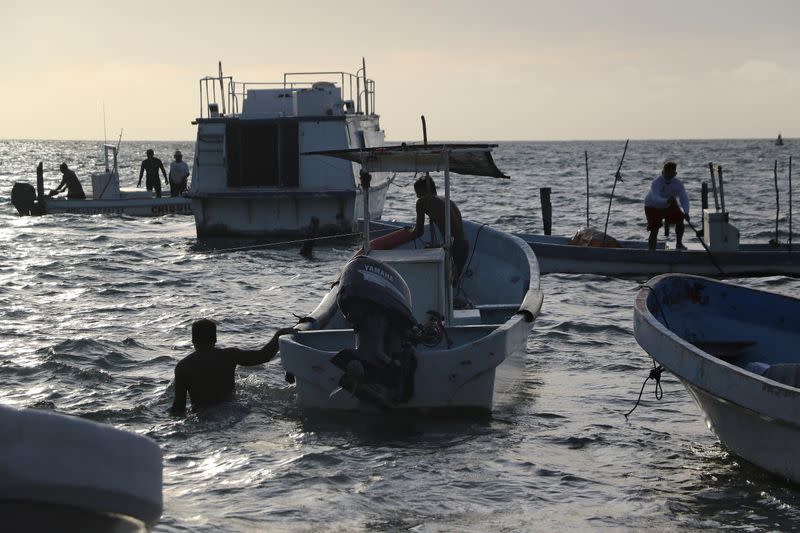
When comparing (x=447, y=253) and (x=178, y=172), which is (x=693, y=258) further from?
(x=178, y=172)

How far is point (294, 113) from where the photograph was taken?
82.7ft

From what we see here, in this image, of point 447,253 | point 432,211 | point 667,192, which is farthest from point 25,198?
point 447,253

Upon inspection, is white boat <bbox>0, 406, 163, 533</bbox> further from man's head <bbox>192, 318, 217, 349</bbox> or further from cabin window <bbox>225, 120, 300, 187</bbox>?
cabin window <bbox>225, 120, 300, 187</bbox>

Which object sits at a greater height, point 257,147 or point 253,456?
point 257,147

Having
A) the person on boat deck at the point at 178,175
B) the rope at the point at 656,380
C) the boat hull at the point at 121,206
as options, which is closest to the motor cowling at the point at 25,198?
the boat hull at the point at 121,206

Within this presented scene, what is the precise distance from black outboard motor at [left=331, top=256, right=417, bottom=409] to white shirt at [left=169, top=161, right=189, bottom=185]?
2350cm

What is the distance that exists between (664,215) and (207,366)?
34.6 feet

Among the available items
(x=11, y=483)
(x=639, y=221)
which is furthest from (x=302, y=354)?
(x=639, y=221)

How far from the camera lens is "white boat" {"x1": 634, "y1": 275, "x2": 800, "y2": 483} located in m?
7.40

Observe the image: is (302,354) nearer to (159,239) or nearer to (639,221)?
(159,239)

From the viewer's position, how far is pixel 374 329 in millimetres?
8453

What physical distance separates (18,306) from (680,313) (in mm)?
10346

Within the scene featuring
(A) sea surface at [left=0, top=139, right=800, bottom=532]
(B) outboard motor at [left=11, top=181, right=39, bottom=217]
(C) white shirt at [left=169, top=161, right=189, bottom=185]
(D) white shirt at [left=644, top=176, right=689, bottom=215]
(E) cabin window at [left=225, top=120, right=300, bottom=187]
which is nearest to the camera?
(A) sea surface at [left=0, top=139, right=800, bottom=532]

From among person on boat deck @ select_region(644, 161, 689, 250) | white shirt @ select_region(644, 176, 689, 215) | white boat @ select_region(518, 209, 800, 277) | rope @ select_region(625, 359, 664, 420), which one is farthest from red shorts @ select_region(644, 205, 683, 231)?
rope @ select_region(625, 359, 664, 420)
